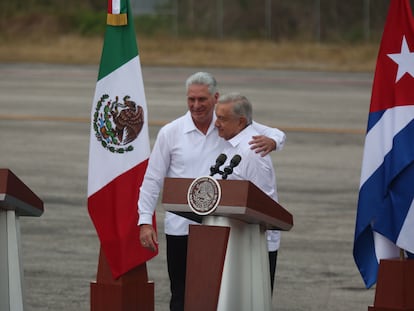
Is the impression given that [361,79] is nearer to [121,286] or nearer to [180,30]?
[180,30]

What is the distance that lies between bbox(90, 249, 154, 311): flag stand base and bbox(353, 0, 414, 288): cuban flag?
1588 millimetres

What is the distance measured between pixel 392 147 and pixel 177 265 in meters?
1.81

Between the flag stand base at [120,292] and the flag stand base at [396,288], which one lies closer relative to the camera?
the flag stand base at [396,288]

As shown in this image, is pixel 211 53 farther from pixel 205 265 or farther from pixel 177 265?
pixel 205 265

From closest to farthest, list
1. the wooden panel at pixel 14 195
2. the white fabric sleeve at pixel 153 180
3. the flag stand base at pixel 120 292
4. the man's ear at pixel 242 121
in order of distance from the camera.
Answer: the wooden panel at pixel 14 195, the man's ear at pixel 242 121, the white fabric sleeve at pixel 153 180, the flag stand base at pixel 120 292

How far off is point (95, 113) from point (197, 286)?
187 cm

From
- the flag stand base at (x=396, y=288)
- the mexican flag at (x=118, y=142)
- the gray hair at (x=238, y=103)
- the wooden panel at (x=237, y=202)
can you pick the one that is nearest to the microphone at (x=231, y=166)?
the wooden panel at (x=237, y=202)

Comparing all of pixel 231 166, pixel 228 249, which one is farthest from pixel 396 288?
pixel 231 166

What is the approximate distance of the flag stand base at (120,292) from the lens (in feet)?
28.4

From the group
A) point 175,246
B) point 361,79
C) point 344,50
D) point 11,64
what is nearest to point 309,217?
point 175,246

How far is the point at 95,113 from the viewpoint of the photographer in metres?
8.84

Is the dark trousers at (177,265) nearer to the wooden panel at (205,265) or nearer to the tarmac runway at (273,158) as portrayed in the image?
the wooden panel at (205,265)

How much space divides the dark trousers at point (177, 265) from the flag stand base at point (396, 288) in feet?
5.05

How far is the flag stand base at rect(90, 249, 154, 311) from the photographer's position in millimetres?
8656
